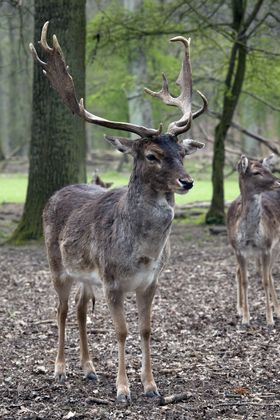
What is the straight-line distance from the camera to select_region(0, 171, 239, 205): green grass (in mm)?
23031

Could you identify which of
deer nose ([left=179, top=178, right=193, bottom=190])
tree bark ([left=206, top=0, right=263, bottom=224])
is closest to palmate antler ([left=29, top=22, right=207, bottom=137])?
deer nose ([left=179, top=178, right=193, bottom=190])

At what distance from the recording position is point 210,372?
6.45 metres

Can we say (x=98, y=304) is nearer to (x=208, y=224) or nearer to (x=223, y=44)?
(x=208, y=224)

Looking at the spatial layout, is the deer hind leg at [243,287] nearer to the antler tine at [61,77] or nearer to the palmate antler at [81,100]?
the palmate antler at [81,100]

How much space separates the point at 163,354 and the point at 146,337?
114 centimetres

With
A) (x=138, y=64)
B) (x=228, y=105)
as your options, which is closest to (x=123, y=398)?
(x=228, y=105)

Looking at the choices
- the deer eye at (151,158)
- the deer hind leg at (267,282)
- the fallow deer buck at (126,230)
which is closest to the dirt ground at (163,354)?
the deer hind leg at (267,282)

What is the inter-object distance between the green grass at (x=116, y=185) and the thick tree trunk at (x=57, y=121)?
332 inches

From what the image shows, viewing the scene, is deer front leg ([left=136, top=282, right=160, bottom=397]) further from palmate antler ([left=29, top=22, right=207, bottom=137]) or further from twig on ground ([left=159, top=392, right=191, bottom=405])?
palmate antler ([left=29, top=22, right=207, bottom=137])

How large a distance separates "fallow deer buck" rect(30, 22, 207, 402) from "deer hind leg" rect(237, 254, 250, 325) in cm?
239

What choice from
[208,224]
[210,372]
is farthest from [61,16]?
[210,372]

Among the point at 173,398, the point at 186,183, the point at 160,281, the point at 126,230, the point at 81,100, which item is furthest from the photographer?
the point at 160,281

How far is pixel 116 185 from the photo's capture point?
81.4 feet

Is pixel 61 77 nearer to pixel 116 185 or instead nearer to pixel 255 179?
pixel 255 179
